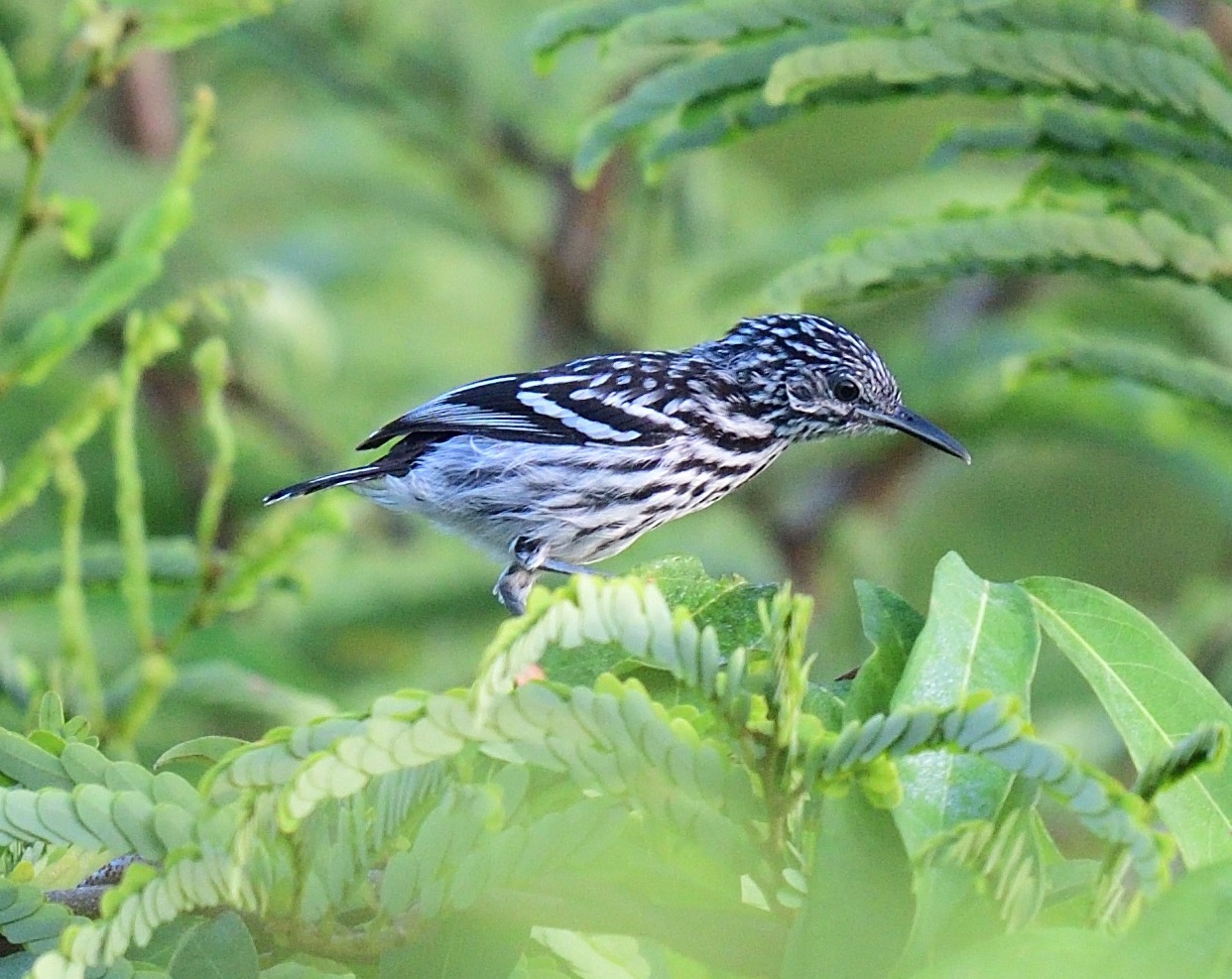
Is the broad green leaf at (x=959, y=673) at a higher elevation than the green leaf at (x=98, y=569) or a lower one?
higher

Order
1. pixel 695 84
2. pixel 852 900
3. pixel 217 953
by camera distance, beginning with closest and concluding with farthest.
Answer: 1. pixel 852 900
2. pixel 217 953
3. pixel 695 84

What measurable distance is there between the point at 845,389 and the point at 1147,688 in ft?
7.48

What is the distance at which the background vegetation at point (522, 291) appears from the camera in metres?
2.28

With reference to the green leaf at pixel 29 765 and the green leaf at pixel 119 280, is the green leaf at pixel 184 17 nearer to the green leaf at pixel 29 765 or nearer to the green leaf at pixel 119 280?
the green leaf at pixel 119 280

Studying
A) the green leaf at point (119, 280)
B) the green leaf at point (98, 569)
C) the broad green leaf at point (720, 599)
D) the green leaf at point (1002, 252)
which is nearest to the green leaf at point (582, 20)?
the green leaf at point (1002, 252)

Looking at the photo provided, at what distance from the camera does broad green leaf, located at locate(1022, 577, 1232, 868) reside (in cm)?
144

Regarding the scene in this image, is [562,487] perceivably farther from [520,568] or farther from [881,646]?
[881,646]

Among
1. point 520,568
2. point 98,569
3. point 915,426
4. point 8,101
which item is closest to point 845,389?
point 915,426

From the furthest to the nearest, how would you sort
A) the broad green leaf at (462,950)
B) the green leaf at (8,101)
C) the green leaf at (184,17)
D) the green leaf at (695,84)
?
1. the green leaf at (184,17)
2. the green leaf at (8,101)
3. the green leaf at (695,84)
4. the broad green leaf at (462,950)

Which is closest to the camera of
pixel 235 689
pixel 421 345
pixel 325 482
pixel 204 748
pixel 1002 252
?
pixel 204 748

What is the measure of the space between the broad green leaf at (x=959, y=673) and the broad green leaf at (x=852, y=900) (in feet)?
0.10

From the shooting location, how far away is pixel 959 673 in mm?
1438

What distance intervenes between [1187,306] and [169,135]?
14.3 ft

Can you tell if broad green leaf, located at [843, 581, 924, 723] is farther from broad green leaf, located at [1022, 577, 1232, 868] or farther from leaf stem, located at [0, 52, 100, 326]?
leaf stem, located at [0, 52, 100, 326]
